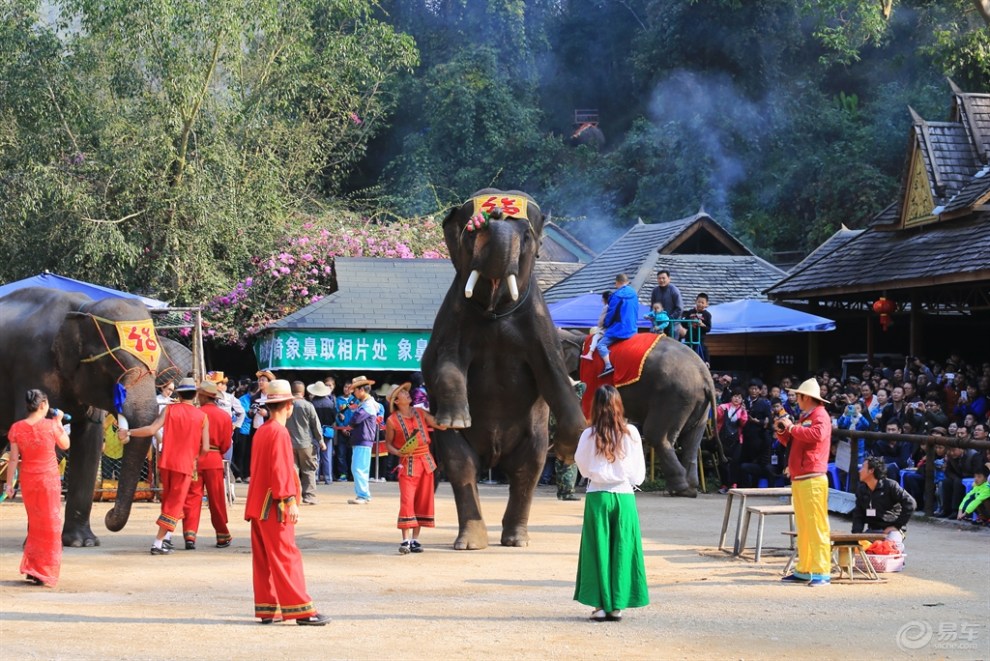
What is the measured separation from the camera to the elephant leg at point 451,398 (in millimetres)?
11828

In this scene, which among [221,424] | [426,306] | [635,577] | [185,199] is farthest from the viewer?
[185,199]

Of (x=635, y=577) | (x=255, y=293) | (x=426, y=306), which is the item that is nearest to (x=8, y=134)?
(x=255, y=293)

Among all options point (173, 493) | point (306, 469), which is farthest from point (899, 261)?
point (173, 493)

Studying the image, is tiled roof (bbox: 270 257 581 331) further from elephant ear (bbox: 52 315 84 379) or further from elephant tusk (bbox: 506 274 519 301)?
elephant tusk (bbox: 506 274 519 301)

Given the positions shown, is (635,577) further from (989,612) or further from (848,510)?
(848,510)

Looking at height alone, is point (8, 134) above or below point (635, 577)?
above

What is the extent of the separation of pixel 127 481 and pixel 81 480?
1.49 feet

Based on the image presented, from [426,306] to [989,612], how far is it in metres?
18.9

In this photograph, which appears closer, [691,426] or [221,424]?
[221,424]

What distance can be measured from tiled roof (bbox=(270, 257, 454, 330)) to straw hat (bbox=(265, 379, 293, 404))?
1618cm

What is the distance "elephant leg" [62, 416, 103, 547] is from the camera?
13.0 metres

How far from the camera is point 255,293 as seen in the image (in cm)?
3083

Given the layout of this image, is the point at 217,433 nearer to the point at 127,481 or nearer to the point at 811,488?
the point at 127,481

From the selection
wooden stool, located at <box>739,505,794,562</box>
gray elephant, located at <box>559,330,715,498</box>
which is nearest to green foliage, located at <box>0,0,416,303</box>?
gray elephant, located at <box>559,330,715,498</box>
